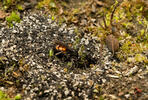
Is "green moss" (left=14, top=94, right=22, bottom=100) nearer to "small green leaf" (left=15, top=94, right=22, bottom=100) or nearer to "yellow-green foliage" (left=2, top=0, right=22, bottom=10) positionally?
"small green leaf" (left=15, top=94, right=22, bottom=100)

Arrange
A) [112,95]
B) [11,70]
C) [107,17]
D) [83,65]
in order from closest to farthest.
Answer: [112,95] < [11,70] < [83,65] < [107,17]

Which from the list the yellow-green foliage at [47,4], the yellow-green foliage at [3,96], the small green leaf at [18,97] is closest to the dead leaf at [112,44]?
the yellow-green foliage at [47,4]

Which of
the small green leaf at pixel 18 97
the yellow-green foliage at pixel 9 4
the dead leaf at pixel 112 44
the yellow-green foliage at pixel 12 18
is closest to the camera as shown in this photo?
the small green leaf at pixel 18 97

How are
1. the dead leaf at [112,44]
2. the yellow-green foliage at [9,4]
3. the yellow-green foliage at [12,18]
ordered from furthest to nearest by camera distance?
1. the yellow-green foliage at [9,4]
2. the yellow-green foliage at [12,18]
3. the dead leaf at [112,44]

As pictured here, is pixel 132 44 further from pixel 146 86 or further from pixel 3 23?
pixel 3 23

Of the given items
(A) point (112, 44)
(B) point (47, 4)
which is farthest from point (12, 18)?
(A) point (112, 44)

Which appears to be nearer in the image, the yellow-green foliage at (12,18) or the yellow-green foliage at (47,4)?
the yellow-green foliage at (12,18)

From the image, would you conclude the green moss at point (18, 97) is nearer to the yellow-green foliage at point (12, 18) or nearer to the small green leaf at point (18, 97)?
the small green leaf at point (18, 97)

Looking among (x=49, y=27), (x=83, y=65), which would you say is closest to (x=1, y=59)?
(x=49, y=27)

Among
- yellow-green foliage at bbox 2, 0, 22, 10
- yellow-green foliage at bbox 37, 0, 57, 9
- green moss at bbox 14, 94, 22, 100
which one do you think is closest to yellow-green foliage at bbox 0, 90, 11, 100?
green moss at bbox 14, 94, 22, 100

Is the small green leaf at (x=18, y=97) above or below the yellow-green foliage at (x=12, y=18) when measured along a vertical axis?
below

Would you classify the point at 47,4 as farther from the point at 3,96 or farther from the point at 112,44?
the point at 3,96
